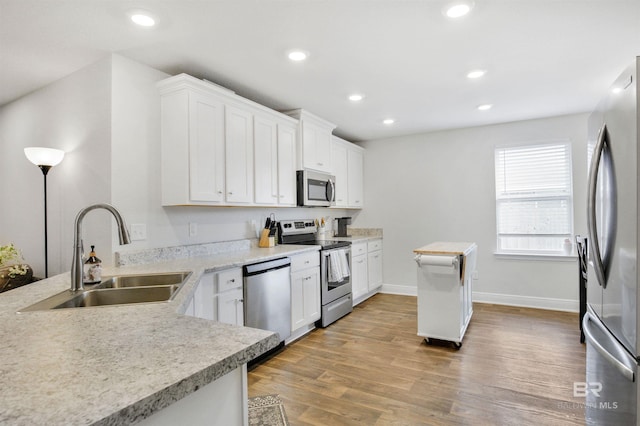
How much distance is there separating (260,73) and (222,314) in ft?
6.56

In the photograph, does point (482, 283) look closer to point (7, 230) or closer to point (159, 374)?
point (159, 374)

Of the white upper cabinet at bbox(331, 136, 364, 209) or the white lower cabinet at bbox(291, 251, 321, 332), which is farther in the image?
the white upper cabinet at bbox(331, 136, 364, 209)

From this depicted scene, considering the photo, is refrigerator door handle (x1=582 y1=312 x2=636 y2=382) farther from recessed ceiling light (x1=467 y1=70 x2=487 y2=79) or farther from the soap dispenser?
the soap dispenser

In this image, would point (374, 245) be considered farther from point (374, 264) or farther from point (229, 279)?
point (229, 279)

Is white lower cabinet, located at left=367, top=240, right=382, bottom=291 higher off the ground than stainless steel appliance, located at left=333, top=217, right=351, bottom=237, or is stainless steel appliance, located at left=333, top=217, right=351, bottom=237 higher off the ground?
stainless steel appliance, located at left=333, top=217, right=351, bottom=237

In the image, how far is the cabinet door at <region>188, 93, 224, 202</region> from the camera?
2.71 metres

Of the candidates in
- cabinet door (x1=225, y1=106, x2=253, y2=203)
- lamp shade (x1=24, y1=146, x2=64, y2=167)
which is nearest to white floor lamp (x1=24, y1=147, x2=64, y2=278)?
lamp shade (x1=24, y1=146, x2=64, y2=167)

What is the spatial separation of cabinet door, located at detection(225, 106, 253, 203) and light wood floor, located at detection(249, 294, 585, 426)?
151 cm

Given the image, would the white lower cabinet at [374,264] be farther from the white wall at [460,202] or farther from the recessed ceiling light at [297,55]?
the recessed ceiling light at [297,55]

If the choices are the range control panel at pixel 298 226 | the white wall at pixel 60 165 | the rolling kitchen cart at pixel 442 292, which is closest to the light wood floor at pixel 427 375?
the rolling kitchen cart at pixel 442 292

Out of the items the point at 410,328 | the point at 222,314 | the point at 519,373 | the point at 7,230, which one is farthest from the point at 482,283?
the point at 7,230

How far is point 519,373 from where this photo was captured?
2.66m

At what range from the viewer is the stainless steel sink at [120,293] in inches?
59.2

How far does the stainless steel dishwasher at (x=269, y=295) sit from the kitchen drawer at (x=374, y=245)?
6.84 feet
